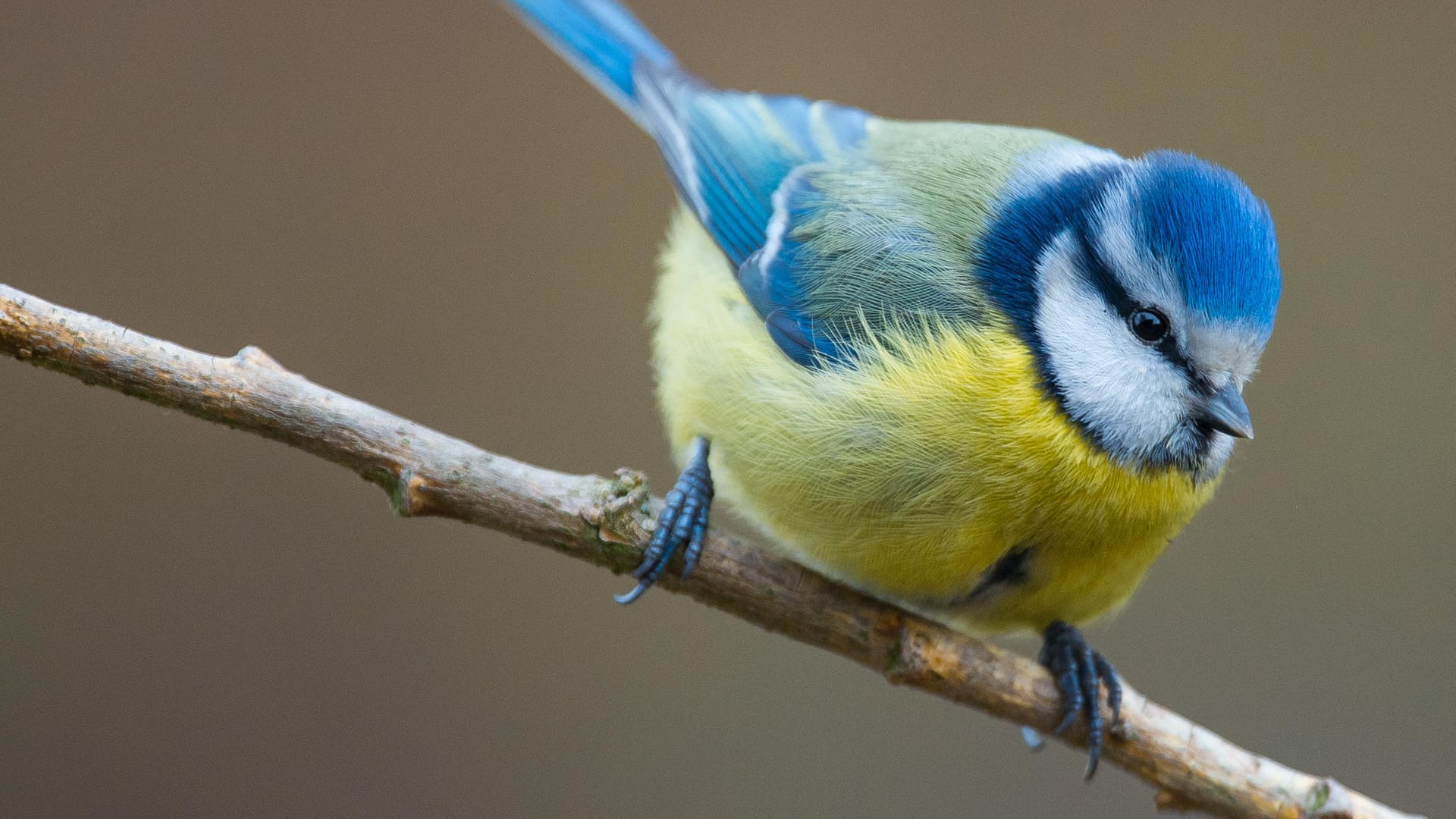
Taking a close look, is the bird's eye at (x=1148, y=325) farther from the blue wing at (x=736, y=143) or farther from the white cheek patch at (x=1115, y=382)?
the blue wing at (x=736, y=143)

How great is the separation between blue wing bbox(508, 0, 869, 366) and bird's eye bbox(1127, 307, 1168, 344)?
0.36 meters

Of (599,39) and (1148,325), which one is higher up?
(599,39)

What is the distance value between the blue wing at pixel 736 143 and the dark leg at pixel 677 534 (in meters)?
0.23

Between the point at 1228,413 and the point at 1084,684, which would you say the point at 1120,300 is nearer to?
the point at 1228,413

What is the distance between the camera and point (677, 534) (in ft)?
5.08

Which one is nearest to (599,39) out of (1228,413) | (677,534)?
(677,534)

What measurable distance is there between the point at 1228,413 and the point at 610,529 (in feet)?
2.44

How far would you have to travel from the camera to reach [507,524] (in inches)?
56.3

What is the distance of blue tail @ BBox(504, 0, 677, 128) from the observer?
2207 millimetres

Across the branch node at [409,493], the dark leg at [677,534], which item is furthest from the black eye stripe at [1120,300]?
the branch node at [409,493]

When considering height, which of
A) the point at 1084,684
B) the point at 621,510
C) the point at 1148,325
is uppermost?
the point at 1148,325

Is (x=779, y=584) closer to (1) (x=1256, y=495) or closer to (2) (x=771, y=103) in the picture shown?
(2) (x=771, y=103)

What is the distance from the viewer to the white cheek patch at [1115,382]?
57.9 inches

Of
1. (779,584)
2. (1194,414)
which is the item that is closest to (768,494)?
(779,584)
